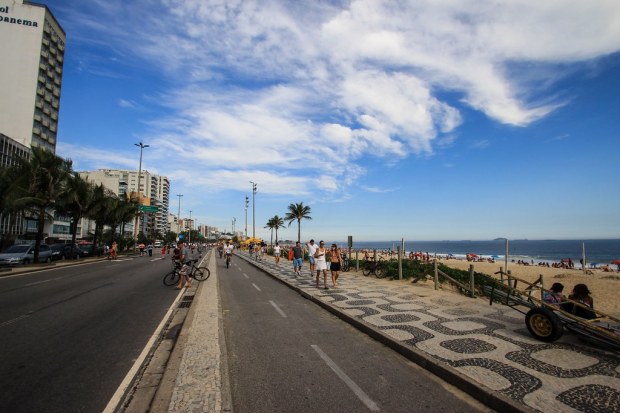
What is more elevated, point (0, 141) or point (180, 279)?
point (0, 141)

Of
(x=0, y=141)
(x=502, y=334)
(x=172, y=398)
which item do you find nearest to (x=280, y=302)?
(x=502, y=334)

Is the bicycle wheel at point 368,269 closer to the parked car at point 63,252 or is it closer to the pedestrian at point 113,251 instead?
the pedestrian at point 113,251

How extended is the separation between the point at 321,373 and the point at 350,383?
20.4 inches

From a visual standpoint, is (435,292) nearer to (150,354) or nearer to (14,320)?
(150,354)

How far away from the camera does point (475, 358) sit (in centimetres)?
559

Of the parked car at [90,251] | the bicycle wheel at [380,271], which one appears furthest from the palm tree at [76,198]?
the bicycle wheel at [380,271]

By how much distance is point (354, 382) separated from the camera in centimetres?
488

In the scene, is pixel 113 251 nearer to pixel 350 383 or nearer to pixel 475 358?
pixel 350 383

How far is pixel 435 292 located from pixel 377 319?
18.0 feet

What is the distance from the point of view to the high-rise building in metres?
63.4

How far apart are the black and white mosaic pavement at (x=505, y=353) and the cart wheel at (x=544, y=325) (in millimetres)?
150

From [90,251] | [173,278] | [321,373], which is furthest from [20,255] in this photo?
[321,373]

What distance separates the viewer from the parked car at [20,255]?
24.7 m

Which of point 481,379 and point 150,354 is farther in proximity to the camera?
point 150,354
